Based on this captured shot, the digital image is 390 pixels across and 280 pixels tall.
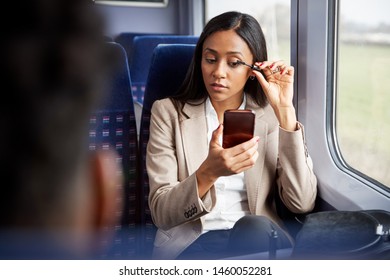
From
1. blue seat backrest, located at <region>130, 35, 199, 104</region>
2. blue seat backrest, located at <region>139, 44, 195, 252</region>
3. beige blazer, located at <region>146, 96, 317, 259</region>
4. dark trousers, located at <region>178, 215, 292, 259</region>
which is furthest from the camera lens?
blue seat backrest, located at <region>130, 35, 199, 104</region>

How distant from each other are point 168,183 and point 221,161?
0.53 ft

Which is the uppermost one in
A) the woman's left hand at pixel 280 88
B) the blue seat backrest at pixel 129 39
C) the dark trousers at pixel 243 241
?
the blue seat backrest at pixel 129 39

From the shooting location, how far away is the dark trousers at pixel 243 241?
97 cm

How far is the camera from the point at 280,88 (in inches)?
43.8

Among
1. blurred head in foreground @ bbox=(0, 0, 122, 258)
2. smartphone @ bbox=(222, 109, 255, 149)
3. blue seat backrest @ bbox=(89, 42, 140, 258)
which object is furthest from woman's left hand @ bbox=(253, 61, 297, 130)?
blurred head in foreground @ bbox=(0, 0, 122, 258)

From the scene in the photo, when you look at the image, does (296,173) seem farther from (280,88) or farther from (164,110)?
(164,110)

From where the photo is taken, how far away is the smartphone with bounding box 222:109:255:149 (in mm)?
991

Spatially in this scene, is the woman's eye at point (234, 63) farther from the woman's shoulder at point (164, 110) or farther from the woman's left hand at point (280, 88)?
the woman's shoulder at point (164, 110)

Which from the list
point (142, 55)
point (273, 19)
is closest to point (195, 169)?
point (273, 19)

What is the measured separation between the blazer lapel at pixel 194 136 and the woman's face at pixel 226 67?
0.06 m

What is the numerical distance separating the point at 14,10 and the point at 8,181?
0.15 metres

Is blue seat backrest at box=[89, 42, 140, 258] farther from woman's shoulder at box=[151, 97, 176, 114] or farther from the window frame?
the window frame

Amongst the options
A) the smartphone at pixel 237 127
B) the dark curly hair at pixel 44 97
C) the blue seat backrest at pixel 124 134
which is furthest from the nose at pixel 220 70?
the dark curly hair at pixel 44 97

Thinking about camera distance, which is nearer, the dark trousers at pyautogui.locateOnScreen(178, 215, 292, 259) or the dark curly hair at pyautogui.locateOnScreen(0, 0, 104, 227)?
the dark curly hair at pyautogui.locateOnScreen(0, 0, 104, 227)
